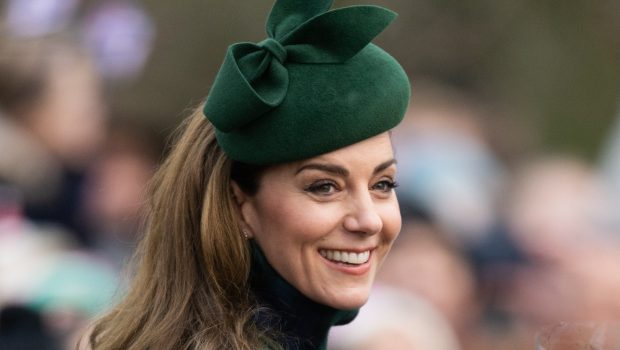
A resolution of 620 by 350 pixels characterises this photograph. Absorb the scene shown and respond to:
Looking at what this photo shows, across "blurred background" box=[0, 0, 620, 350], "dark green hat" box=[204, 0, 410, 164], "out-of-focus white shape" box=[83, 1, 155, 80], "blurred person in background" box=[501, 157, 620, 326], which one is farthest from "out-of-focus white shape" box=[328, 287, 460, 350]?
"out-of-focus white shape" box=[83, 1, 155, 80]

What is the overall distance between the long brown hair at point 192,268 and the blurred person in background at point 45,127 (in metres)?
1.77

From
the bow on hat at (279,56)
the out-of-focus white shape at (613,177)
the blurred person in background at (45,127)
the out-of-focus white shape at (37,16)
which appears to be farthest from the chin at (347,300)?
the out-of-focus white shape at (613,177)

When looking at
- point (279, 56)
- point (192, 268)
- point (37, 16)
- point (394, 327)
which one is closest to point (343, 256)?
point (192, 268)

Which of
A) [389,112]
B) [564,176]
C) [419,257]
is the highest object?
[389,112]

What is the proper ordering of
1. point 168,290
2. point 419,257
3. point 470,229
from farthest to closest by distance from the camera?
point 470,229 < point 419,257 < point 168,290

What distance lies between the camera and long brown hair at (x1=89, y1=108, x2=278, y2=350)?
10.9 feet

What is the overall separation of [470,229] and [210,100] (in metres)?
3.69

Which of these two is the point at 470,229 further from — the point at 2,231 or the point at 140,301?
the point at 140,301

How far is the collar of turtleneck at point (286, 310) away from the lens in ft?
11.1

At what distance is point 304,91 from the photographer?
3.24m

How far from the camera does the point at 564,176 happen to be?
7168 mm

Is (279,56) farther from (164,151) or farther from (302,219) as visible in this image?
(164,151)

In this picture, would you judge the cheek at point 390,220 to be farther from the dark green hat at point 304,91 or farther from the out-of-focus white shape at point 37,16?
the out-of-focus white shape at point 37,16

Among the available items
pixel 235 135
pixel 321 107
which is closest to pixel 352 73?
pixel 321 107
